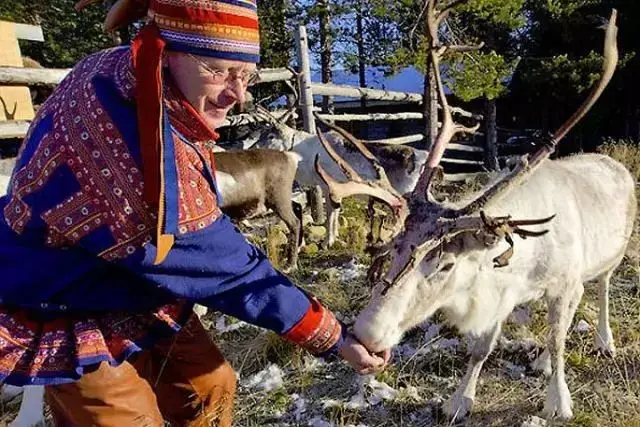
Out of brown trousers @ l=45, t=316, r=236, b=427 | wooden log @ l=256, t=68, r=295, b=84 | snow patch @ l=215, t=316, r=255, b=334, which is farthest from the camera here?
wooden log @ l=256, t=68, r=295, b=84

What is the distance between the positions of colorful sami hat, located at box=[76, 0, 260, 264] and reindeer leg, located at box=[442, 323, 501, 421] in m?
2.21

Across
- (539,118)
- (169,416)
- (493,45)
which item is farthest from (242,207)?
(539,118)

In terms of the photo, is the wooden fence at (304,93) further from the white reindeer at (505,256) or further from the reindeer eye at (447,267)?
the reindeer eye at (447,267)

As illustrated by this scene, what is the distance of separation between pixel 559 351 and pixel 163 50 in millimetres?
2684

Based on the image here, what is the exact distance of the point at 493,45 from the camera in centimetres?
1448

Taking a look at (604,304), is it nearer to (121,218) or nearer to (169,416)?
(169,416)

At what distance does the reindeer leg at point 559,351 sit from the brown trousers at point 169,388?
1818 millimetres

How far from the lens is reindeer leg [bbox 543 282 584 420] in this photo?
324 cm

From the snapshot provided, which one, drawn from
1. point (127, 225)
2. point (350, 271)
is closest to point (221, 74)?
point (127, 225)

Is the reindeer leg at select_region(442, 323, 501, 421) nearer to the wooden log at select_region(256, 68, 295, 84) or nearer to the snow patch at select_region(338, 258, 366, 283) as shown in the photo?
the snow patch at select_region(338, 258, 366, 283)

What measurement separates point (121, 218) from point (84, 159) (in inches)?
7.1

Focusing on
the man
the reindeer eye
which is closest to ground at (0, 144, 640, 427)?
the reindeer eye

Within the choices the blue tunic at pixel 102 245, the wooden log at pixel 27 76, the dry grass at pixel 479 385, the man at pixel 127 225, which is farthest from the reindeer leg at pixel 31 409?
the wooden log at pixel 27 76

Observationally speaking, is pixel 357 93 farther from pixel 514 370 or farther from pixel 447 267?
pixel 447 267
